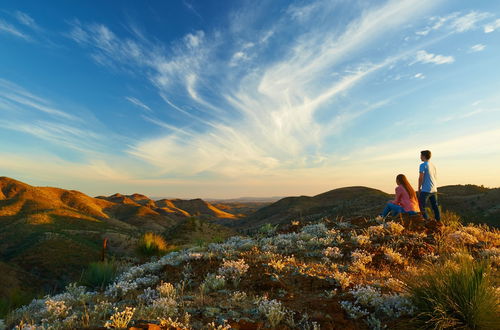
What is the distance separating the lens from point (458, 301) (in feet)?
14.9

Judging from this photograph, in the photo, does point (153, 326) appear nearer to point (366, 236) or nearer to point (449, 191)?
point (366, 236)

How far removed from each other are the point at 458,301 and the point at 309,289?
8.65 feet

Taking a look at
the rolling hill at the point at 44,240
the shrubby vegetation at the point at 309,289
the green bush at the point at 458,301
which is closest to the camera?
the green bush at the point at 458,301

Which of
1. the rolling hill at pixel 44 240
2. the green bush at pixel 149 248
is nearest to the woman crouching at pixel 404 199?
the green bush at pixel 149 248

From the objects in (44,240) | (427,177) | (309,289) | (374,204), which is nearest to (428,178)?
(427,177)

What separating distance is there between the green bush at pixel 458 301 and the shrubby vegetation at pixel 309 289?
14 millimetres

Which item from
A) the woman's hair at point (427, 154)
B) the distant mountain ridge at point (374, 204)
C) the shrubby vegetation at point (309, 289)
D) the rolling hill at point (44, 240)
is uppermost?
the woman's hair at point (427, 154)

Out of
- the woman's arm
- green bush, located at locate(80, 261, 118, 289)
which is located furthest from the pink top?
green bush, located at locate(80, 261, 118, 289)

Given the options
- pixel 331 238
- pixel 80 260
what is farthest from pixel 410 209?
pixel 80 260

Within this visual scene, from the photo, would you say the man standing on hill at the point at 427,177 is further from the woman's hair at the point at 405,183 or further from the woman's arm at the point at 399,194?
the woman's arm at the point at 399,194

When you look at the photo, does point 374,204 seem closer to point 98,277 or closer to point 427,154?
point 427,154

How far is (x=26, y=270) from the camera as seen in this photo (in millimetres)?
21219

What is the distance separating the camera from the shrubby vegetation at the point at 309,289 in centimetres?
448

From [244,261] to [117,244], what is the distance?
24522mm
